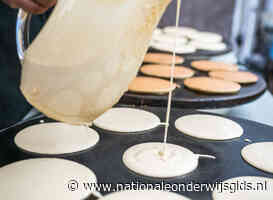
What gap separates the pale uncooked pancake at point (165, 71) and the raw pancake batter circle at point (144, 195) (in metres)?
Answer: 0.83

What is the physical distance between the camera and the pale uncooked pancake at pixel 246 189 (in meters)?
0.68

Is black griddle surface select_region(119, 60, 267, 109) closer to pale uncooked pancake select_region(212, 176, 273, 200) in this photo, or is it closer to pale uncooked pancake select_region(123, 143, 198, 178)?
pale uncooked pancake select_region(123, 143, 198, 178)

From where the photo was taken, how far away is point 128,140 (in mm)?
902

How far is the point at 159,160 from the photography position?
79 centimetres

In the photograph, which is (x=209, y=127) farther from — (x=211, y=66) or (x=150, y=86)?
(x=211, y=66)

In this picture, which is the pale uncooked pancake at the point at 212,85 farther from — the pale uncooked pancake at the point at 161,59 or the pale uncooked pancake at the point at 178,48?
the pale uncooked pancake at the point at 178,48

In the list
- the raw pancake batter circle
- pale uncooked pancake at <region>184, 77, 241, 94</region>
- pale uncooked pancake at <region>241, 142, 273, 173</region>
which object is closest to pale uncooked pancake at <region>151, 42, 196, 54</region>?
pale uncooked pancake at <region>184, 77, 241, 94</region>

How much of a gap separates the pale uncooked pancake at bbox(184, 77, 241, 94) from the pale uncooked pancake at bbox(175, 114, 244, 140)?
248 millimetres

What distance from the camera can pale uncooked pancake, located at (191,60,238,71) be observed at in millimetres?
1638

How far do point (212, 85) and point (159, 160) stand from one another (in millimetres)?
633

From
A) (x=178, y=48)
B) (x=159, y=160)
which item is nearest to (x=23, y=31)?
(x=159, y=160)

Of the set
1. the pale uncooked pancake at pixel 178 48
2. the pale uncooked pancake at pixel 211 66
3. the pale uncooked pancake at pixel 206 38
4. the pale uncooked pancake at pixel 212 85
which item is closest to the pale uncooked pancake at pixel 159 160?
the pale uncooked pancake at pixel 212 85

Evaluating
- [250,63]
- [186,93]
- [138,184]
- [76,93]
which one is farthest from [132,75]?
[250,63]

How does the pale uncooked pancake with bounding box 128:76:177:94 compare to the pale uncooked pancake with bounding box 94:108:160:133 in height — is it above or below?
above
